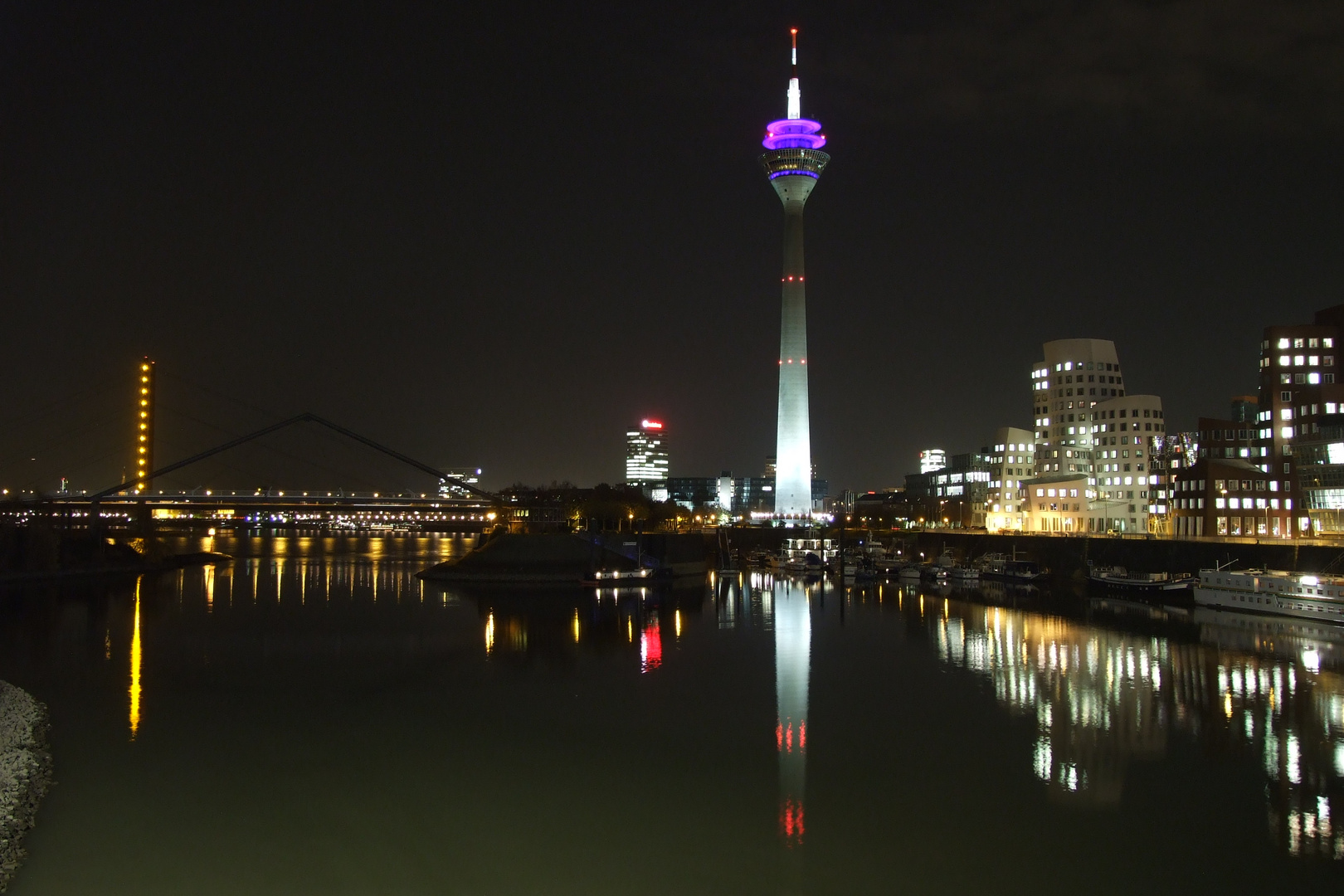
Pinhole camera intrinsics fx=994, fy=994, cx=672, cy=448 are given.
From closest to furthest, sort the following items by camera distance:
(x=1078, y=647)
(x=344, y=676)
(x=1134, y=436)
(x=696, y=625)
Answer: (x=344, y=676), (x=1078, y=647), (x=696, y=625), (x=1134, y=436)

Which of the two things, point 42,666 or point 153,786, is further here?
point 42,666

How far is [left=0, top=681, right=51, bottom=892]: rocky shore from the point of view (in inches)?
504

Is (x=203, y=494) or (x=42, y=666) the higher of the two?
(x=203, y=494)

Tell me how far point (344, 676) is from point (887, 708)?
13.3 metres

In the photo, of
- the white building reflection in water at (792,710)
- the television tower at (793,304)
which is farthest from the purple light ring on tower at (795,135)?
the white building reflection in water at (792,710)

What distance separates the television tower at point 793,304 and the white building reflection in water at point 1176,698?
6860 cm

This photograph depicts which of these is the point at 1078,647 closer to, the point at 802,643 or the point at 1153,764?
the point at 802,643

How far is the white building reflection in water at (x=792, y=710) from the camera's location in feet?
47.4

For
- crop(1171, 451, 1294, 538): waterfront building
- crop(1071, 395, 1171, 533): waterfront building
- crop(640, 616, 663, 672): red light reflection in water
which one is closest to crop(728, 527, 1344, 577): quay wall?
crop(1171, 451, 1294, 538): waterfront building

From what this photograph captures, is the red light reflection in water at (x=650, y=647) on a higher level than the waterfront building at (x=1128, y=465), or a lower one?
lower

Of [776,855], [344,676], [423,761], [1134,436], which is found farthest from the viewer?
[1134,436]

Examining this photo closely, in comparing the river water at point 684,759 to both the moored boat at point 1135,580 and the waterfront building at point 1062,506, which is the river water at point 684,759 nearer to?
the moored boat at point 1135,580

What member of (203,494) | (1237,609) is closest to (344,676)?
(1237,609)

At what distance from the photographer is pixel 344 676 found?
2491cm
